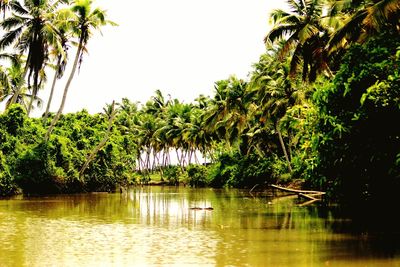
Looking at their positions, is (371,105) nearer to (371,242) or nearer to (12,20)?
(371,242)

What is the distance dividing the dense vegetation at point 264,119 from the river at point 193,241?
2239 mm

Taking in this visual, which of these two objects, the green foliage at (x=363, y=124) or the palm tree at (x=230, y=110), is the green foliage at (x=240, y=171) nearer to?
the palm tree at (x=230, y=110)

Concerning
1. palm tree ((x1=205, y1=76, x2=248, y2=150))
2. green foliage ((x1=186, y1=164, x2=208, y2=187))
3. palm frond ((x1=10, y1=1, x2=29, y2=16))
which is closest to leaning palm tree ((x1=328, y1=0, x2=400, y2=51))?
palm frond ((x1=10, y1=1, x2=29, y2=16))

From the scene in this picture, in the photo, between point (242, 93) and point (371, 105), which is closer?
point (371, 105)

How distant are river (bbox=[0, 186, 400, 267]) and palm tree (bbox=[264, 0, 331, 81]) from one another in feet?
24.9

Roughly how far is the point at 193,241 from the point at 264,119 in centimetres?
2543

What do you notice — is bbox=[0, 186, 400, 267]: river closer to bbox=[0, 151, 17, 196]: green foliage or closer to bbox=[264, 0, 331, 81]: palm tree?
bbox=[264, 0, 331, 81]: palm tree

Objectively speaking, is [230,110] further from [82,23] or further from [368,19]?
[368,19]

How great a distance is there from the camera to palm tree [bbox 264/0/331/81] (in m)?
22.9

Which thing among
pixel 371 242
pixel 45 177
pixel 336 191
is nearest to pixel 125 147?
pixel 45 177

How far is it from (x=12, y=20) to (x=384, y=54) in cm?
2399

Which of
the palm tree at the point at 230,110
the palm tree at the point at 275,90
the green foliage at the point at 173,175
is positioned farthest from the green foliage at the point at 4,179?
the green foliage at the point at 173,175

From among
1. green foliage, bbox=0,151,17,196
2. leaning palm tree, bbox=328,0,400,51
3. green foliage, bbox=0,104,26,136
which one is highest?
leaning palm tree, bbox=328,0,400,51

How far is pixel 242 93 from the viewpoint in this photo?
144 feet
